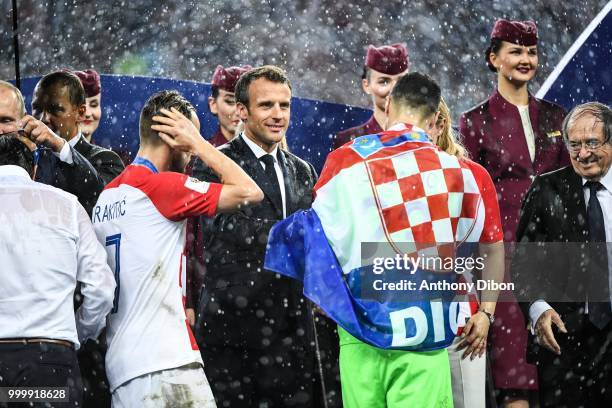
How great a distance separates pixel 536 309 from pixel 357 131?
48.1 inches

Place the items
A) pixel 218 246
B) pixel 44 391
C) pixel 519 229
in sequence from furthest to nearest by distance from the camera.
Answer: pixel 519 229, pixel 218 246, pixel 44 391

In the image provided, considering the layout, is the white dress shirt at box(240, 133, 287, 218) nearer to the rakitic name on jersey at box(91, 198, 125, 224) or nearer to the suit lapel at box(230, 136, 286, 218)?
the suit lapel at box(230, 136, 286, 218)

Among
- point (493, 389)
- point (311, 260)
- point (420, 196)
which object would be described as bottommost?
point (493, 389)

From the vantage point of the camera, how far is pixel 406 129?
3.09 m

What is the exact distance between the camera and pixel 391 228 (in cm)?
299

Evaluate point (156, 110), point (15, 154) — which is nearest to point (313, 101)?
point (156, 110)

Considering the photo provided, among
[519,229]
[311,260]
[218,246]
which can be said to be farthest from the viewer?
[519,229]

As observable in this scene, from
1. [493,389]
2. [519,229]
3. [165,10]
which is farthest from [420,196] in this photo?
[165,10]

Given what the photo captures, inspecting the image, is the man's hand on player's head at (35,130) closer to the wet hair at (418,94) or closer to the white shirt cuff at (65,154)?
the white shirt cuff at (65,154)

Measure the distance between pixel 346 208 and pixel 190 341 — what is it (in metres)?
0.64

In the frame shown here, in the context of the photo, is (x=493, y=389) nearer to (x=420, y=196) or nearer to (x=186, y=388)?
(x=420, y=196)

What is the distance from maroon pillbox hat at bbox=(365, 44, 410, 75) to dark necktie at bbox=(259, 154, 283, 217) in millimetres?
1133

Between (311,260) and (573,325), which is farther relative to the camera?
(573,325)

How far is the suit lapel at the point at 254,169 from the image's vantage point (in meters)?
3.66
